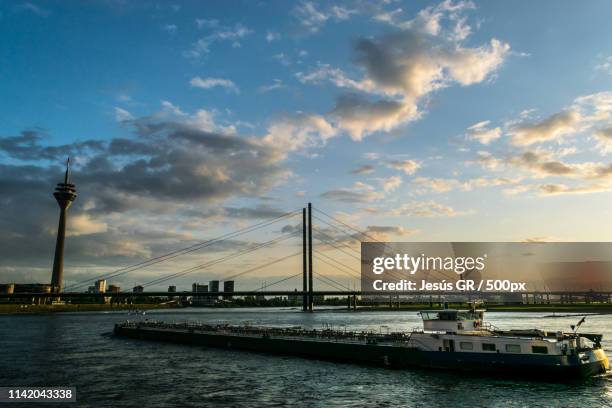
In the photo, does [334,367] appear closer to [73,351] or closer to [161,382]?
[161,382]

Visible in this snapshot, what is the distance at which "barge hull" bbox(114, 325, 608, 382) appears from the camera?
135ft

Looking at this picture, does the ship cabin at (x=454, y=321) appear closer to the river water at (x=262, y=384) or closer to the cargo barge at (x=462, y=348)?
the cargo barge at (x=462, y=348)

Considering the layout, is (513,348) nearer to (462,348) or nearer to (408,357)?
(462,348)

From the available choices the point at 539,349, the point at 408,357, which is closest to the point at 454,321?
the point at 408,357

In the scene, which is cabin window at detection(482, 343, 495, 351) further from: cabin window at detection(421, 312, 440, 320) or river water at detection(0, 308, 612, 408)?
cabin window at detection(421, 312, 440, 320)

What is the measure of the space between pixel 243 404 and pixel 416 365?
20.3 meters

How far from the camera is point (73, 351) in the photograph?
214ft

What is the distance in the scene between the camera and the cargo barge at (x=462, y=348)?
4125 cm

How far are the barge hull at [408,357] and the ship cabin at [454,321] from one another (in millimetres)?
2359

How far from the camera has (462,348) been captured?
45.5 meters

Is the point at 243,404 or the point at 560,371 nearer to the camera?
the point at 243,404

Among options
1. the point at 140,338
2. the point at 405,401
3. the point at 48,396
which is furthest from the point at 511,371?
the point at 140,338

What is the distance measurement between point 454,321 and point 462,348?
2653 mm

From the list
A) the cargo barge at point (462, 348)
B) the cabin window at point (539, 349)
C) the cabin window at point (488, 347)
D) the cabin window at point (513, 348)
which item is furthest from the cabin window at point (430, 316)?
the cabin window at point (539, 349)
